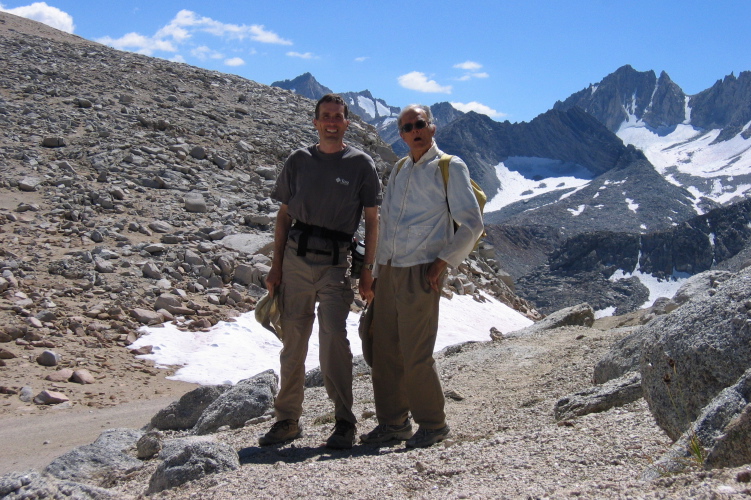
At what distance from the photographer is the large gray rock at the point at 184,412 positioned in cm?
651

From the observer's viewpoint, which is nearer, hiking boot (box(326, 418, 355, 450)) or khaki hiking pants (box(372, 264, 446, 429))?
khaki hiking pants (box(372, 264, 446, 429))

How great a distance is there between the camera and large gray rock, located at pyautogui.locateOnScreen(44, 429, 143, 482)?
5.02m

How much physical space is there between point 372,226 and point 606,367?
8.26 feet

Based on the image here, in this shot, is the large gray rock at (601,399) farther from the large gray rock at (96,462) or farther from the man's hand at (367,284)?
the large gray rock at (96,462)

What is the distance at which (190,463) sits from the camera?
4.00 metres

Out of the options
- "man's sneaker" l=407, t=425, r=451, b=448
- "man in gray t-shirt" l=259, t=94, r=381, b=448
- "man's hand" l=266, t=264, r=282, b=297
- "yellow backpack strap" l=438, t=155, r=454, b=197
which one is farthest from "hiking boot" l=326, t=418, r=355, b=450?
"yellow backpack strap" l=438, t=155, r=454, b=197

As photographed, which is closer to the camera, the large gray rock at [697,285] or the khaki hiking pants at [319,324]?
the khaki hiking pants at [319,324]

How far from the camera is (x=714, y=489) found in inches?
94.0

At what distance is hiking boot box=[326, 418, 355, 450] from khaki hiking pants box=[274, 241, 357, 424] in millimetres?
49

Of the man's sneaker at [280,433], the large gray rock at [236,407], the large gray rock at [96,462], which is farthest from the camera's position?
the large gray rock at [236,407]

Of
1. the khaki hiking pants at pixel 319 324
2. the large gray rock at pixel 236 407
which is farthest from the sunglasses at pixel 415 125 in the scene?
the large gray rock at pixel 236 407

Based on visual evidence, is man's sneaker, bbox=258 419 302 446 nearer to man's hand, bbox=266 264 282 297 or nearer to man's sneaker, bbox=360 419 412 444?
man's sneaker, bbox=360 419 412 444

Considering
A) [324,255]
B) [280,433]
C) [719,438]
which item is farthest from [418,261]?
[719,438]

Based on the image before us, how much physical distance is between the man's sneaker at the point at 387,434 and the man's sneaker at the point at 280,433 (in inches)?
20.9
